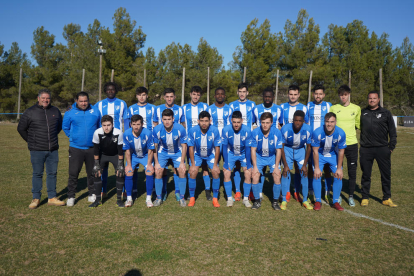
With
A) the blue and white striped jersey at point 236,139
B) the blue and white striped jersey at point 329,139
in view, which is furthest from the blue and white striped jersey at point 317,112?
the blue and white striped jersey at point 236,139

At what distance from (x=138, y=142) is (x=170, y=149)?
0.64m

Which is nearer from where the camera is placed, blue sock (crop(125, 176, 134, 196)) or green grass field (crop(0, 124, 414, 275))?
green grass field (crop(0, 124, 414, 275))

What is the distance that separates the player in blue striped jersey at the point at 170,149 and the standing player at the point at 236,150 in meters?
0.84

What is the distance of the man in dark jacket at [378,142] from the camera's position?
5426 millimetres

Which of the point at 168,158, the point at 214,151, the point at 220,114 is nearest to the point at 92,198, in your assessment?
the point at 168,158

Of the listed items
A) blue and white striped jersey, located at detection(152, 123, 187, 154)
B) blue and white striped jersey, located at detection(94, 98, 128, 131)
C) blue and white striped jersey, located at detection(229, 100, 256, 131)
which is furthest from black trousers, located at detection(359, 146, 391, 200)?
blue and white striped jersey, located at detection(94, 98, 128, 131)

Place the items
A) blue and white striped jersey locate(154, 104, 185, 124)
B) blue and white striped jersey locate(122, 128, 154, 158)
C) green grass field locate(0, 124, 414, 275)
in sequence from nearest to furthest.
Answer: green grass field locate(0, 124, 414, 275), blue and white striped jersey locate(122, 128, 154, 158), blue and white striped jersey locate(154, 104, 185, 124)

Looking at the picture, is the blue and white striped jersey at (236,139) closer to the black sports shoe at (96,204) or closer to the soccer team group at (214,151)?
the soccer team group at (214,151)

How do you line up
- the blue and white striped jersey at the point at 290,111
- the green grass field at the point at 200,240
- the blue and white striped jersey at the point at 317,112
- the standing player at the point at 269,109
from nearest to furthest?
the green grass field at the point at 200,240, the blue and white striped jersey at the point at 317,112, the blue and white striped jersey at the point at 290,111, the standing player at the point at 269,109

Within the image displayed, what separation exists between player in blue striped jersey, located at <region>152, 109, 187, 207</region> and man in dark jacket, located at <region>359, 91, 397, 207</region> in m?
3.65

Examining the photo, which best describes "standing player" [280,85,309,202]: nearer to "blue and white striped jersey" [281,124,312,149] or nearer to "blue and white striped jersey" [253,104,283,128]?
"blue and white striped jersey" [253,104,283,128]

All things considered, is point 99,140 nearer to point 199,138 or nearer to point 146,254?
point 199,138

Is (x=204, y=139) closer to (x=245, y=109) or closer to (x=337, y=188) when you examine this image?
(x=245, y=109)

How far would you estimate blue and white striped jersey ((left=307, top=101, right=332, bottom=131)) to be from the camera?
233 inches
